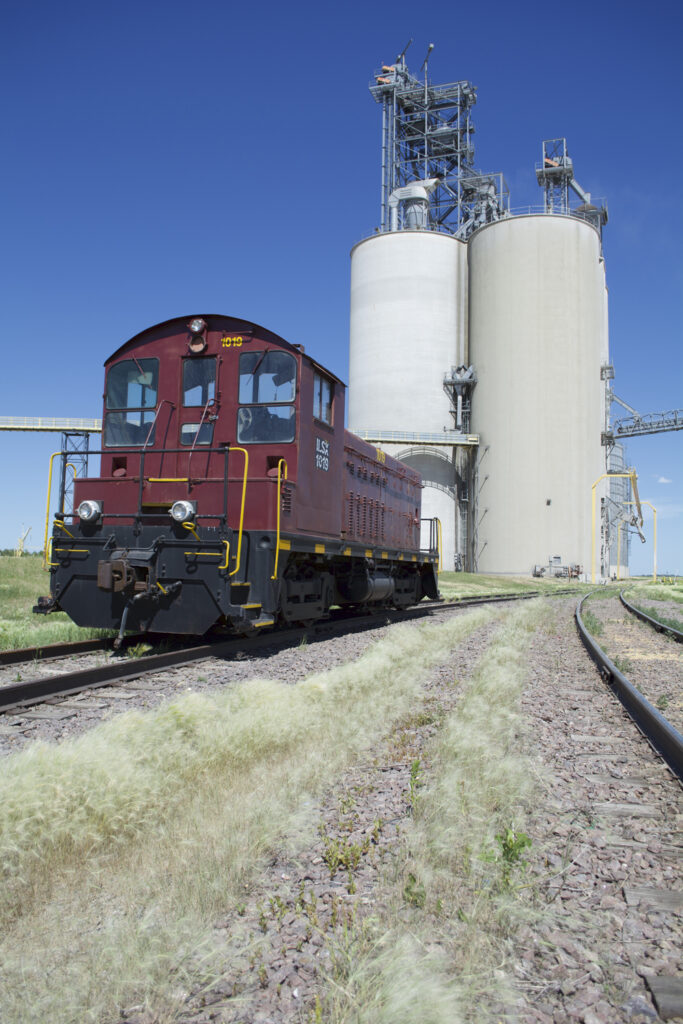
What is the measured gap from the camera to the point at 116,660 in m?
8.27

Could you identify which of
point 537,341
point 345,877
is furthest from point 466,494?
point 345,877

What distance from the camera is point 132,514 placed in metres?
9.03

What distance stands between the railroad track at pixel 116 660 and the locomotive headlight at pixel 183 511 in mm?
1540

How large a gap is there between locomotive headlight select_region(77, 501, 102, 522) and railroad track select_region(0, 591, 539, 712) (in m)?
1.53

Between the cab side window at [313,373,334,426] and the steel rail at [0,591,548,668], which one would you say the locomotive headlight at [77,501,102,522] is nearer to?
the steel rail at [0,591,548,668]

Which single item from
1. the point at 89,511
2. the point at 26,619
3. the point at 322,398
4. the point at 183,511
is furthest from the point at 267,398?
the point at 26,619

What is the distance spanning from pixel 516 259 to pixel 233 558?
136 ft

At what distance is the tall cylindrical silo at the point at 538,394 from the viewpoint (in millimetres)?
43469

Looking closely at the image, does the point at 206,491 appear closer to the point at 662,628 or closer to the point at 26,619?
the point at 26,619

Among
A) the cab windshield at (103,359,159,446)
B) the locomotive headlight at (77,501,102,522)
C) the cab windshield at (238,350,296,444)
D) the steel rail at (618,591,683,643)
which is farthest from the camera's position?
the steel rail at (618,591,683,643)

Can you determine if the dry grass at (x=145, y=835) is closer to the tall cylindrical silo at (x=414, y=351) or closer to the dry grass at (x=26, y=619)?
the dry grass at (x=26, y=619)

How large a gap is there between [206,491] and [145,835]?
616 cm

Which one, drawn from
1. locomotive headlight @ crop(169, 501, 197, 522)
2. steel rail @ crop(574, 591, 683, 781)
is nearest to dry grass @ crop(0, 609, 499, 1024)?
steel rail @ crop(574, 591, 683, 781)

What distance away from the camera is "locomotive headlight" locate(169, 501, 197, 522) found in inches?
330
